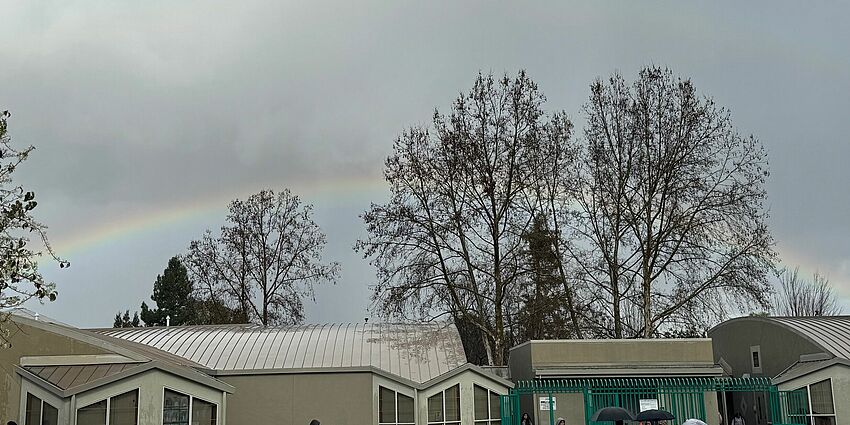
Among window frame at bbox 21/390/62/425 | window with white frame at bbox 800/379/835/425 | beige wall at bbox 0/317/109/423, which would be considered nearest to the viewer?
window frame at bbox 21/390/62/425

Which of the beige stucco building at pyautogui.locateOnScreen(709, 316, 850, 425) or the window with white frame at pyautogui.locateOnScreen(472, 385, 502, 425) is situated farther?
the window with white frame at pyautogui.locateOnScreen(472, 385, 502, 425)

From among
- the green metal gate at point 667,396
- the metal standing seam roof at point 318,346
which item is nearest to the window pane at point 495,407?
the green metal gate at point 667,396

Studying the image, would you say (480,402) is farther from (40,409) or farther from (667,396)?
(40,409)

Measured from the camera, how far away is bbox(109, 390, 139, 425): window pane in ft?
72.5

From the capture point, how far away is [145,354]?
2562 centimetres

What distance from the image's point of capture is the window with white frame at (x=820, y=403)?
26719 millimetres

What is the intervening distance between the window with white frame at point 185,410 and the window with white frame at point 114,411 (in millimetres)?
730

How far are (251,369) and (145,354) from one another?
3.82 meters

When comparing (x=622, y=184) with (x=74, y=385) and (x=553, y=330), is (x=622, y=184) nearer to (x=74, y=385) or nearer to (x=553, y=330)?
(x=553, y=330)

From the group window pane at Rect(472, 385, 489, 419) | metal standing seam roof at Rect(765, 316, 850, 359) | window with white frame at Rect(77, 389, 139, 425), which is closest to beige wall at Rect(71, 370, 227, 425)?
window with white frame at Rect(77, 389, 139, 425)

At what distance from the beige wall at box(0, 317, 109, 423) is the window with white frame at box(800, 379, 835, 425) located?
2116 centimetres

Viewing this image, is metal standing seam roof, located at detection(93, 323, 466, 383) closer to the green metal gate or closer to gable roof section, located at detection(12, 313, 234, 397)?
the green metal gate

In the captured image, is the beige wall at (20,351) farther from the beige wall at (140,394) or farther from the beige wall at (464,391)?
the beige wall at (464,391)

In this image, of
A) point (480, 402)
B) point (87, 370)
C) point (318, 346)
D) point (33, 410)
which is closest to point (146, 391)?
point (87, 370)
